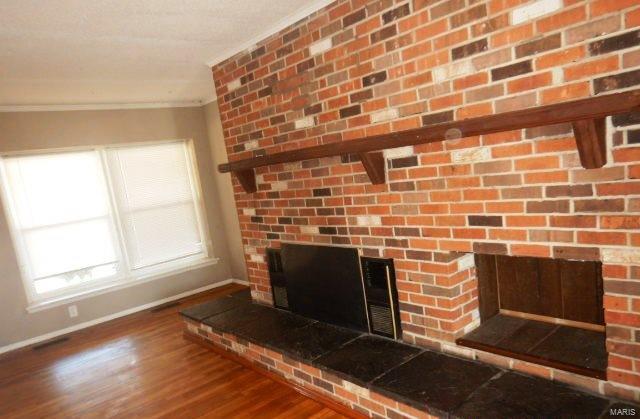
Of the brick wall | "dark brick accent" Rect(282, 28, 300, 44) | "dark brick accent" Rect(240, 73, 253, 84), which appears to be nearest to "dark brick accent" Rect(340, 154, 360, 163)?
the brick wall

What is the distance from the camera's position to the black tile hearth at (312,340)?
252 cm

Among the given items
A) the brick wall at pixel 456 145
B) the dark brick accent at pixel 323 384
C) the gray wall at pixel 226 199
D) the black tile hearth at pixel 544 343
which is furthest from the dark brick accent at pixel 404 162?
the gray wall at pixel 226 199

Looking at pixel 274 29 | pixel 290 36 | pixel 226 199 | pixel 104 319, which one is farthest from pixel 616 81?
pixel 104 319

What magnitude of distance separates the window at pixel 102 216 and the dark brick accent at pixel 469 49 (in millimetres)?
4185

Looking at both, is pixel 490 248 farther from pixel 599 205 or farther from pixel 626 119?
pixel 626 119

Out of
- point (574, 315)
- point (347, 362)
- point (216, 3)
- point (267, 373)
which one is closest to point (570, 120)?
point (574, 315)

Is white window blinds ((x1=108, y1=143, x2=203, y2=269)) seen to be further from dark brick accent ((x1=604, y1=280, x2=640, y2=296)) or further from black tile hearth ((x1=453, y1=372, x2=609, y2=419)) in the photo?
dark brick accent ((x1=604, y1=280, x2=640, y2=296))

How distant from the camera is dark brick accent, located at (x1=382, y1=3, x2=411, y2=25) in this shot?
197cm

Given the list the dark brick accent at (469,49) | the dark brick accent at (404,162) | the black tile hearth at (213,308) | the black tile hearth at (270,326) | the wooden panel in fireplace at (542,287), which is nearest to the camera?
the dark brick accent at (469,49)

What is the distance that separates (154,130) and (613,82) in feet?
15.5

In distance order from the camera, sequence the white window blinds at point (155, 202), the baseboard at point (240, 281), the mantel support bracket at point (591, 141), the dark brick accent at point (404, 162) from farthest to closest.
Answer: the baseboard at point (240, 281), the white window blinds at point (155, 202), the dark brick accent at point (404, 162), the mantel support bracket at point (591, 141)

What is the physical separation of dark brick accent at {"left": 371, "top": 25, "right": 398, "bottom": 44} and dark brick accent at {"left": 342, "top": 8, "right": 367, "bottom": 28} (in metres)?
0.13

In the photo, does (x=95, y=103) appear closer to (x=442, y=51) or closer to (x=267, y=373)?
(x=267, y=373)

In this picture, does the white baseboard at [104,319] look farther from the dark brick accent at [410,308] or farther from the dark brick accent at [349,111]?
the dark brick accent at [349,111]
